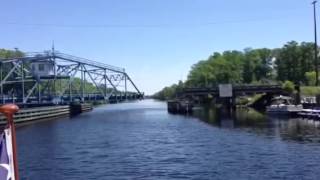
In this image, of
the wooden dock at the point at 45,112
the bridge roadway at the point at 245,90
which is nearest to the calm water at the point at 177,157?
the wooden dock at the point at 45,112

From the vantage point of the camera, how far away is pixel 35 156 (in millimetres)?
48969

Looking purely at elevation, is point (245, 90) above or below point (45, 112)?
above

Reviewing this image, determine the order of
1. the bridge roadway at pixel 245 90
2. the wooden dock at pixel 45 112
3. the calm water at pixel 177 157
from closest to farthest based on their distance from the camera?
the calm water at pixel 177 157, the wooden dock at pixel 45 112, the bridge roadway at pixel 245 90

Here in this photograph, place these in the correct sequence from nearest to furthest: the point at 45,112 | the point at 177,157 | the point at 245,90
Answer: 1. the point at 177,157
2. the point at 45,112
3. the point at 245,90

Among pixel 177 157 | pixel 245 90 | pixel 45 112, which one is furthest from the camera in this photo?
pixel 245 90

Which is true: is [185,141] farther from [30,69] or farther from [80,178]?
[30,69]

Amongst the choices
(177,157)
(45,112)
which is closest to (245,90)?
(45,112)

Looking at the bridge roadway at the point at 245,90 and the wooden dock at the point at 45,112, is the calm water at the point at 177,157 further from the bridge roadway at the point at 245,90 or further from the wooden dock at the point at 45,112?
the bridge roadway at the point at 245,90

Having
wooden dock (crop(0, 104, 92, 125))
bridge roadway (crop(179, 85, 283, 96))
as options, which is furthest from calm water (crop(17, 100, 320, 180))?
bridge roadway (crop(179, 85, 283, 96))

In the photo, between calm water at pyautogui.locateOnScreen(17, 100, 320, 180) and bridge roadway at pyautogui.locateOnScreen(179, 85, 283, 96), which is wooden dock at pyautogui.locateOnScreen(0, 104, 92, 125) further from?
calm water at pyautogui.locateOnScreen(17, 100, 320, 180)

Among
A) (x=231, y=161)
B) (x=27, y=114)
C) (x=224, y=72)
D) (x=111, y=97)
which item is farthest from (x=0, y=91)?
(x=231, y=161)

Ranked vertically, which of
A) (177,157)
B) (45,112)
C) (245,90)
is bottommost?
(177,157)

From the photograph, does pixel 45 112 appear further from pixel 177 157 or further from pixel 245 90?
pixel 177 157

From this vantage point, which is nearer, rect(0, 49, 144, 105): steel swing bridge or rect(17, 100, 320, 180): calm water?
rect(17, 100, 320, 180): calm water
